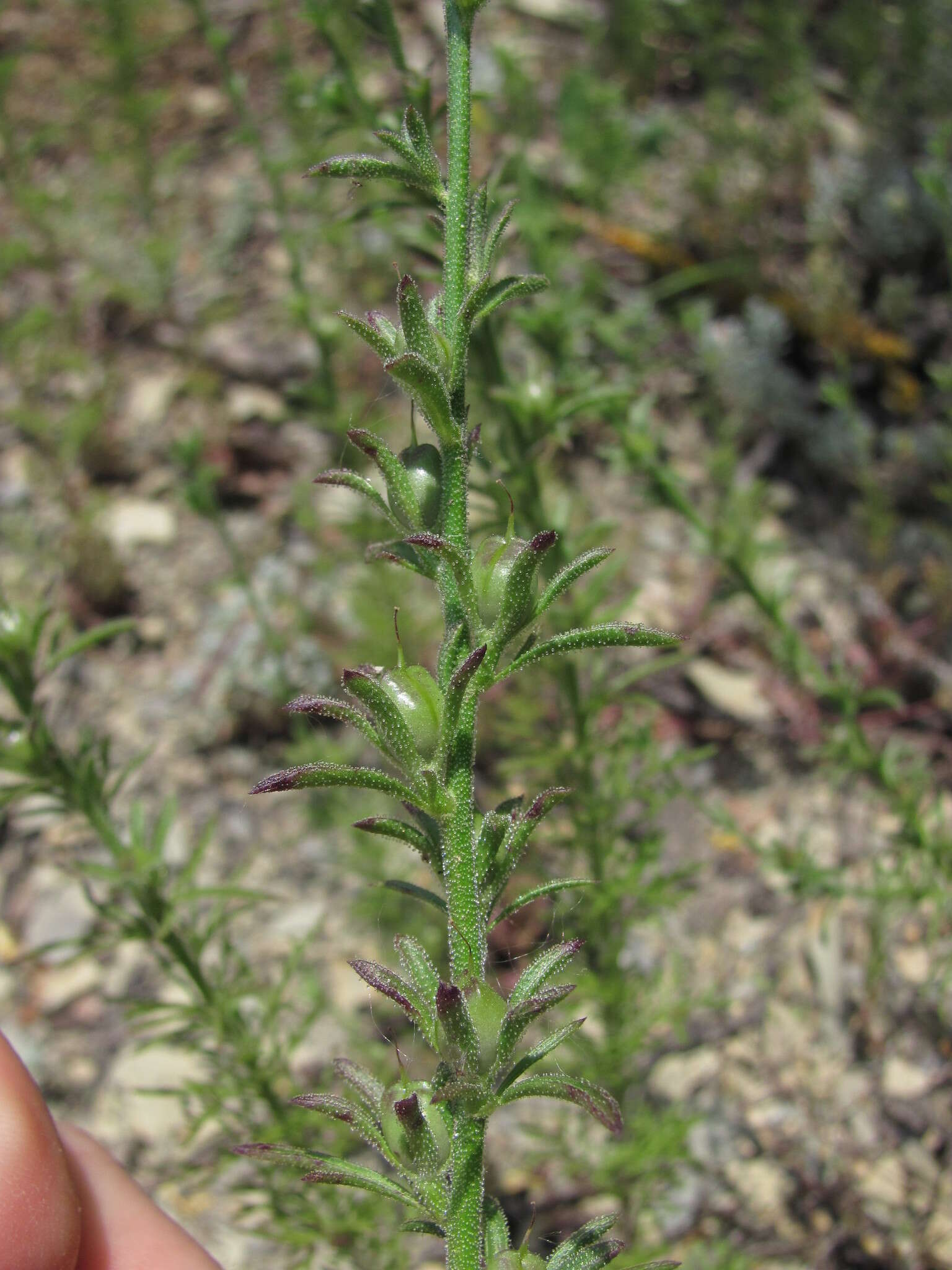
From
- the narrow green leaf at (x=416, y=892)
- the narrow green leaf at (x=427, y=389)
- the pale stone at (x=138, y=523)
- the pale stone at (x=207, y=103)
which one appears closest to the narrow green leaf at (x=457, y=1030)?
the narrow green leaf at (x=416, y=892)

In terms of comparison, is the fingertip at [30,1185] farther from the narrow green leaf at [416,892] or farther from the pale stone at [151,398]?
the pale stone at [151,398]

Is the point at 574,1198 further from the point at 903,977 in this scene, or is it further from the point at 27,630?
the point at 27,630

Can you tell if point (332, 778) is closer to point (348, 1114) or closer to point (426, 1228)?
point (348, 1114)

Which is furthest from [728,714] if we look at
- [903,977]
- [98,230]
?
[98,230]

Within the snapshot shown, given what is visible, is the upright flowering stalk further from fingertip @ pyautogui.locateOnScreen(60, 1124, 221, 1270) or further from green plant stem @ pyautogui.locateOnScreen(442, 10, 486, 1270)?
fingertip @ pyautogui.locateOnScreen(60, 1124, 221, 1270)

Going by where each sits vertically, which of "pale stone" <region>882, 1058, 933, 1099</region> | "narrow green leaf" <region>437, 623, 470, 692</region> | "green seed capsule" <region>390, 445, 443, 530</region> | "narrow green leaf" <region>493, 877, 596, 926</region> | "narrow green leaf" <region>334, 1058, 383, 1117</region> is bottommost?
"pale stone" <region>882, 1058, 933, 1099</region>

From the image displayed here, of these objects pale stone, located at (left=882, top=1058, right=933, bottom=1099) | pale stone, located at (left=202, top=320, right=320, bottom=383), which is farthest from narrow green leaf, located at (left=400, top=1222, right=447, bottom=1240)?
pale stone, located at (left=202, top=320, right=320, bottom=383)

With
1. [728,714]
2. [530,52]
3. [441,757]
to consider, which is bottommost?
[728,714]
